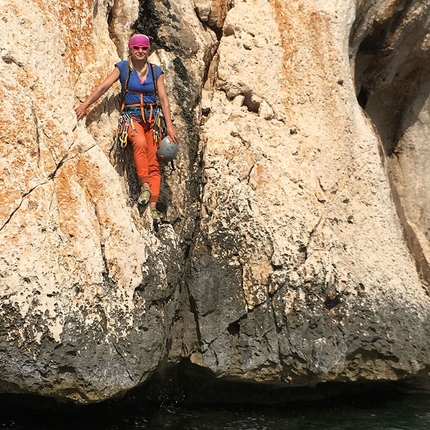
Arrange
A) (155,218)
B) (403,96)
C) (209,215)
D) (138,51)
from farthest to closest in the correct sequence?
(403,96)
(209,215)
(155,218)
(138,51)

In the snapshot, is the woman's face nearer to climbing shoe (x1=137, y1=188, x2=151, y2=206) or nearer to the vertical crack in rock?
climbing shoe (x1=137, y1=188, x2=151, y2=206)

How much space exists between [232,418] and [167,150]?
2.47m

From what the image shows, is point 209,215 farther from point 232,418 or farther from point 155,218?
point 232,418

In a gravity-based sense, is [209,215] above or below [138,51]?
below

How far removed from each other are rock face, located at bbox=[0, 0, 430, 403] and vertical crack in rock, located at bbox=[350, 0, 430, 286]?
40 centimetres

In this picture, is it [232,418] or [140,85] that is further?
[232,418]

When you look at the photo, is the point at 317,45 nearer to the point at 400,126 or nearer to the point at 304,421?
the point at 400,126

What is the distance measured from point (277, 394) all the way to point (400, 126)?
150 inches

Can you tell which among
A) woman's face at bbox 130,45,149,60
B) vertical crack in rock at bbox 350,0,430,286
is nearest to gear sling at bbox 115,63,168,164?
woman's face at bbox 130,45,149,60

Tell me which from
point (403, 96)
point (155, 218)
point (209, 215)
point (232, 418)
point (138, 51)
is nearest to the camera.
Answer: point (138, 51)

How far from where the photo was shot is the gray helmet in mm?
6297

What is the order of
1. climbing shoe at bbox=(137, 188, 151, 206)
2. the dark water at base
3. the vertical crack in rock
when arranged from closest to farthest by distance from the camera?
climbing shoe at bbox=(137, 188, 151, 206)
the dark water at base
the vertical crack in rock

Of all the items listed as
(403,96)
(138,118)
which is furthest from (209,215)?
(403,96)

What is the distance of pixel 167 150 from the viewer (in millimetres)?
6305
